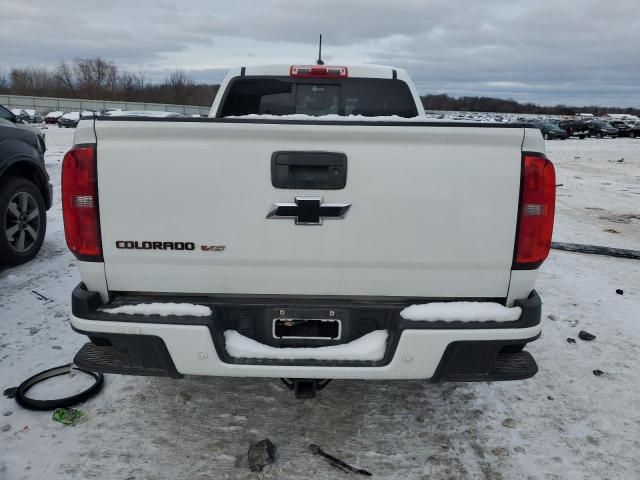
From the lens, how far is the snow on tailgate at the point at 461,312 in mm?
2449

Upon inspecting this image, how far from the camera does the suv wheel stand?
5.44 metres

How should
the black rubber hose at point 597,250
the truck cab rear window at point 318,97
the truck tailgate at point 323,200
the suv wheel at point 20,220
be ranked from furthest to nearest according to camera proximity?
the black rubber hose at point 597,250 < the suv wheel at point 20,220 < the truck cab rear window at point 318,97 < the truck tailgate at point 323,200

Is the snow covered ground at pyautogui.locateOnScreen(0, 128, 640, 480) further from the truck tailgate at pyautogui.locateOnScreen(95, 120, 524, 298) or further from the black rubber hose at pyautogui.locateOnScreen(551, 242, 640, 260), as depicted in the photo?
the black rubber hose at pyautogui.locateOnScreen(551, 242, 640, 260)

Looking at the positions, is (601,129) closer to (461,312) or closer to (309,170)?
(461,312)

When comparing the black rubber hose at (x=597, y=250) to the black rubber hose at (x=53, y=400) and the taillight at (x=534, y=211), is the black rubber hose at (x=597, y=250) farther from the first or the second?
the black rubber hose at (x=53, y=400)

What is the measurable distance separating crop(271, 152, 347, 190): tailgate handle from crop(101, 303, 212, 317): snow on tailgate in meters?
0.70

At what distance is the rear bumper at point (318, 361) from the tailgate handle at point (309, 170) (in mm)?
582

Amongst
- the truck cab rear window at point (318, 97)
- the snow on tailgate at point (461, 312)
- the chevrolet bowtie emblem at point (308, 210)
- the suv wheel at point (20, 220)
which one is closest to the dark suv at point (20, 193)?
the suv wheel at point (20, 220)

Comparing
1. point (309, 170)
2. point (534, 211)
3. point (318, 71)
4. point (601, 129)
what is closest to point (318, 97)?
point (318, 71)

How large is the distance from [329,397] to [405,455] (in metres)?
0.71

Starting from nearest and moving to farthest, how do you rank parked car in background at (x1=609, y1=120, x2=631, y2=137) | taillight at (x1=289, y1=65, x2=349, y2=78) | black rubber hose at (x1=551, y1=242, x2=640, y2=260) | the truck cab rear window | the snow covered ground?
the snow covered ground, taillight at (x1=289, y1=65, x2=349, y2=78), the truck cab rear window, black rubber hose at (x1=551, y1=242, x2=640, y2=260), parked car in background at (x1=609, y1=120, x2=631, y2=137)

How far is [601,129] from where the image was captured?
145 ft

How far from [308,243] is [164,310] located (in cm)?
76

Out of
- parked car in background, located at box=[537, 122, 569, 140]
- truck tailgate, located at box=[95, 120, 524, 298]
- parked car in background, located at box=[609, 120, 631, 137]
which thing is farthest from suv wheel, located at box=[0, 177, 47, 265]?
parked car in background, located at box=[609, 120, 631, 137]
